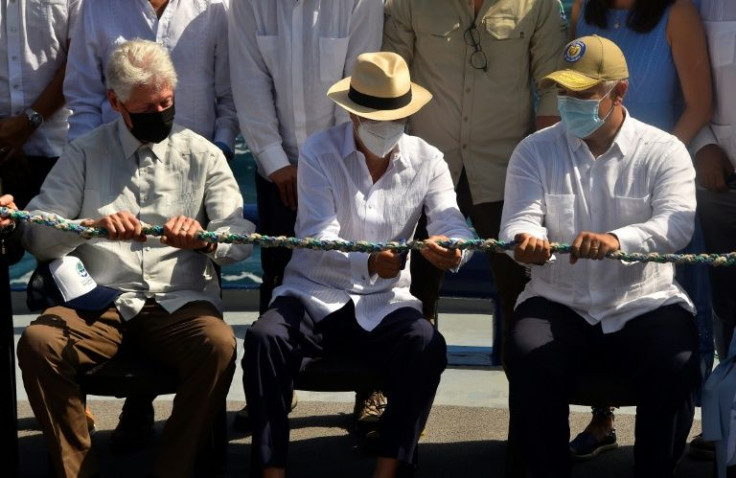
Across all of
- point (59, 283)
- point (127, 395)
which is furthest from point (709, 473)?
point (59, 283)

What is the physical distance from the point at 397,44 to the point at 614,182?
106 cm

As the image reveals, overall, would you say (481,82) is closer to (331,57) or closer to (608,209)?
(331,57)

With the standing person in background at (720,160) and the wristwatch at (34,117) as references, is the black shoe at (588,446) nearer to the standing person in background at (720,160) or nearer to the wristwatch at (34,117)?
the standing person in background at (720,160)

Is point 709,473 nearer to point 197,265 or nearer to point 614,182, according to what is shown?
point 614,182

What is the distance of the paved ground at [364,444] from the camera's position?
15.0 ft

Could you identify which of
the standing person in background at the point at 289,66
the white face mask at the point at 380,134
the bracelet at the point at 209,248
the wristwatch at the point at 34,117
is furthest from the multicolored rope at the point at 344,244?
the wristwatch at the point at 34,117

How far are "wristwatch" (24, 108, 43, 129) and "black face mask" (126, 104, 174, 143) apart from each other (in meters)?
0.66

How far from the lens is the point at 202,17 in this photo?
4.95m

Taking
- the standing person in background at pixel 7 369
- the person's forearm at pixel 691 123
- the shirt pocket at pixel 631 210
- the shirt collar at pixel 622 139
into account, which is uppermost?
the shirt collar at pixel 622 139

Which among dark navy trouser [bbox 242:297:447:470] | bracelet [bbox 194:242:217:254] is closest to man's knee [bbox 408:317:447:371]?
dark navy trouser [bbox 242:297:447:470]

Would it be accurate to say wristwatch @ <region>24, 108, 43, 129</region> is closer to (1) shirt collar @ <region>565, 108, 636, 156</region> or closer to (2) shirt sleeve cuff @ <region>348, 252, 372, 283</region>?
(2) shirt sleeve cuff @ <region>348, 252, 372, 283</region>

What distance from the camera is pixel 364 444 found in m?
4.76

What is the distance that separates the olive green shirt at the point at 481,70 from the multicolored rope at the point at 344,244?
2.38ft

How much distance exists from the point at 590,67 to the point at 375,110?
28.4 inches
